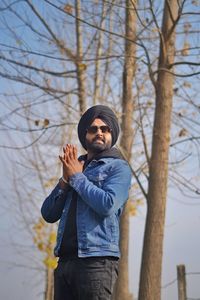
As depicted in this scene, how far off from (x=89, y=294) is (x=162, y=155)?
13.0 feet

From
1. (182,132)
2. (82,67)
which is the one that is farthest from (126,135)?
(82,67)

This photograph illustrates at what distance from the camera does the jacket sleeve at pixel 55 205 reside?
2376 millimetres

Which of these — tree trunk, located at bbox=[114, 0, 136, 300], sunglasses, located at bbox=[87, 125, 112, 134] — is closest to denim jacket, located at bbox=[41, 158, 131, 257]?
sunglasses, located at bbox=[87, 125, 112, 134]

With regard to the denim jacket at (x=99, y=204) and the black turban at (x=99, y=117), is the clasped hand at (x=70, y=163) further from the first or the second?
the black turban at (x=99, y=117)

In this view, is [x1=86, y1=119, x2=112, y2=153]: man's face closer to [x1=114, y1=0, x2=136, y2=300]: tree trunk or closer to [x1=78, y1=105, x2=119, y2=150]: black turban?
[x1=78, y1=105, x2=119, y2=150]: black turban

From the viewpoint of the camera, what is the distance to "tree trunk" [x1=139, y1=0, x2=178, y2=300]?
558 centimetres

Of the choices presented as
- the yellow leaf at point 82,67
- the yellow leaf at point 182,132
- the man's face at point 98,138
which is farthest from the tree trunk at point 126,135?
the man's face at point 98,138

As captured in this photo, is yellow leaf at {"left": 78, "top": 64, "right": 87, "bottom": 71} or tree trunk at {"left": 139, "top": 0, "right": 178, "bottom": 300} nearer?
tree trunk at {"left": 139, "top": 0, "right": 178, "bottom": 300}

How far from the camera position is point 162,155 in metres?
5.93

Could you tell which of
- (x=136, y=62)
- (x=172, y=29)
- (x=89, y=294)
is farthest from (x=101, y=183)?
(x=136, y=62)

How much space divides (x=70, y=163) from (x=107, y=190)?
0.79ft

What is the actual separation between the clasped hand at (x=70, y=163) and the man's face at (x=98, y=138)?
11 cm

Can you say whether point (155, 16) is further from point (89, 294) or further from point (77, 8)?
point (89, 294)

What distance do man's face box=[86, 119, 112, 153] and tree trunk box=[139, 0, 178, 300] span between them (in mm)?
3418
